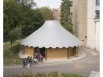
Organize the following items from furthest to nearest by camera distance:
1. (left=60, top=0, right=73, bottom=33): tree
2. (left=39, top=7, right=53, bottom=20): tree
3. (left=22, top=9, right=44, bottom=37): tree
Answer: (left=39, top=7, right=53, bottom=20): tree → (left=60, top=0, right=73, bottom=33): tree → (left=22, top=9, right=44, bottom=37): tree

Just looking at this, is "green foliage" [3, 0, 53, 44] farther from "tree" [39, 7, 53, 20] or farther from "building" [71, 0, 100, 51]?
"tree" [39, 7, 53, 20]

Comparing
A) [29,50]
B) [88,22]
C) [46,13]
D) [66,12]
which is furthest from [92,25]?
[46,13]

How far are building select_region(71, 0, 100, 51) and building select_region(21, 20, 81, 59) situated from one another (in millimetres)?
8305

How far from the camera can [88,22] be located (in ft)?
129

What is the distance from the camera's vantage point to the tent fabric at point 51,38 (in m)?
28.0

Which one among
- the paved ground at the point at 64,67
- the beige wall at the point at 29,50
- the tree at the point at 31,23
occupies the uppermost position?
the tree at the point at 31,23

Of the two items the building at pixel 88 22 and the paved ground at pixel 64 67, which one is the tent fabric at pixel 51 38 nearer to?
the paved ground at pixel 64 67

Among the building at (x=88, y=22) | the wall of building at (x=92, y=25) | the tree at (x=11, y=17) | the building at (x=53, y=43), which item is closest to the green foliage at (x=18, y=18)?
the tree at (x=11, y=17)

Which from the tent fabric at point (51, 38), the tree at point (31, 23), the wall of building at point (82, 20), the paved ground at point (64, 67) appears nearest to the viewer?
the paved ground at point (64, 67)

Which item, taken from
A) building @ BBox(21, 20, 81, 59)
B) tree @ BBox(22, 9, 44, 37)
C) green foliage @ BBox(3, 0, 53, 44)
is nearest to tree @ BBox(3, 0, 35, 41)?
green foliage @ BBox(3, 0, 53, 44)

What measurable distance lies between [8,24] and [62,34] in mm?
8464

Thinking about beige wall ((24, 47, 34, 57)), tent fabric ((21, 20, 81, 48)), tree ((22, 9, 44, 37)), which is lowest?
beige wall ((24, 47, 34, 57))

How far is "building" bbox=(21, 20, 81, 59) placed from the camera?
28.0 meters

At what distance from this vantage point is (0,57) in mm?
3963
